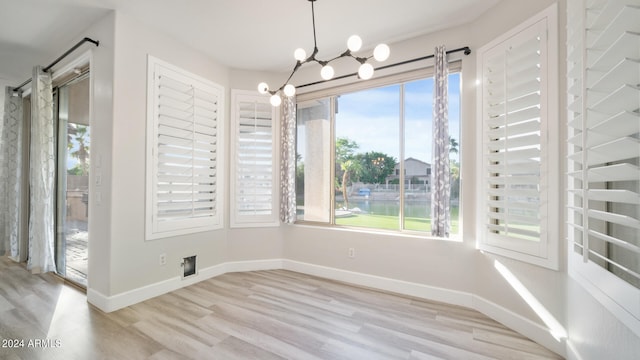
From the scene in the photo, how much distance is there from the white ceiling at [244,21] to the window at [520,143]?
570 millimetres

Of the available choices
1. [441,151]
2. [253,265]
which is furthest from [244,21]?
[253,265]

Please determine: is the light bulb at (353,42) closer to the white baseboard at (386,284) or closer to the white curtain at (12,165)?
the white baseboard at (386,284)

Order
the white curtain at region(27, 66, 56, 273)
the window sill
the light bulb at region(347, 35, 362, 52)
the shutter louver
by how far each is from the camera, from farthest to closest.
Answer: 1. the white curtain at region(27, 66, 56, 273)
2. the window sill
3. the shutter louver
4. the light bulb at region(347, 35, 362, 52)

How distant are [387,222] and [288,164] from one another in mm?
1557

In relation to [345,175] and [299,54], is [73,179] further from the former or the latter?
[345,175]

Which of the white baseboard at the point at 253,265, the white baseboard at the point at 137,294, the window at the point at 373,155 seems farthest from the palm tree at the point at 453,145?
the white baseboard at the point at 137,294

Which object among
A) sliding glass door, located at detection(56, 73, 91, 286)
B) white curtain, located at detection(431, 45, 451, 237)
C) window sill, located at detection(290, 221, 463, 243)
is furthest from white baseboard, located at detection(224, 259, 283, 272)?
white curtain, located at detection(431, 45, 451, 237)

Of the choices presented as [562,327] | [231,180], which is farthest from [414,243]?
[231,180]

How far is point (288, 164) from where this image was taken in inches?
149

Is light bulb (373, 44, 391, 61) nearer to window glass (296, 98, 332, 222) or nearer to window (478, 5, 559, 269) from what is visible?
window (478, 5, 559, 269)

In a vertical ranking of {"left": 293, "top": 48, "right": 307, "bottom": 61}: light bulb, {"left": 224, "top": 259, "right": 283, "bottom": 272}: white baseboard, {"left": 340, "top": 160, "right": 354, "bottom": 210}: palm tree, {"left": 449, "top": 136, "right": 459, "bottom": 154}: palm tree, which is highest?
{"left": 293, "top": 48, "right": 307, "bottom": 61}: light bulb

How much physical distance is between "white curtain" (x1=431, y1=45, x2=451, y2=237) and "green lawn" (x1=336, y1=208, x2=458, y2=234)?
0.23 m

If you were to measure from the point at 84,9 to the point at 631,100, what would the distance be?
4.07m

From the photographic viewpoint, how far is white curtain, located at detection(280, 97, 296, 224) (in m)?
3.78
